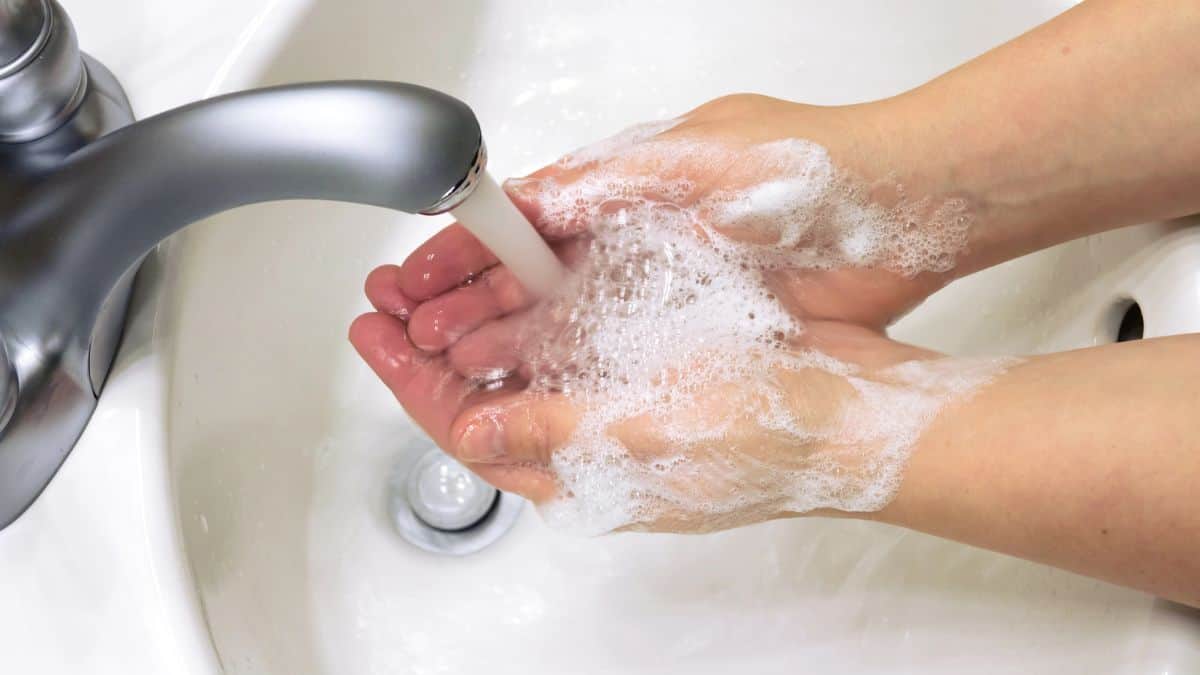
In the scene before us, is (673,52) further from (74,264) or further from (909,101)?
(74,264)

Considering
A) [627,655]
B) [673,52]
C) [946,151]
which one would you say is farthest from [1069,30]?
[627,655]

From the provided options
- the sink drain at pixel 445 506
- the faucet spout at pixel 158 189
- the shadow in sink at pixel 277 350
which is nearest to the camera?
the faucet spout at pixel 158 189

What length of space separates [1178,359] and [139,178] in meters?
0.41

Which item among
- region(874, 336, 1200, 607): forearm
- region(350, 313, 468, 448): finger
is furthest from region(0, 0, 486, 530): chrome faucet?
region(874, 336, 1200, 607): forearm

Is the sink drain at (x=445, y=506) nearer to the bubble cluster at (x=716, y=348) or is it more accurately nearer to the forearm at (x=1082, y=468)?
the bubble cluster at (x=716, y=348)

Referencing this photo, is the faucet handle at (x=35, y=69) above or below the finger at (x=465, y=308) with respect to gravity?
above

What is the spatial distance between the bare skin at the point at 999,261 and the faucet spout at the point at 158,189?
0.17m

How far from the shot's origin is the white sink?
1.25 ft

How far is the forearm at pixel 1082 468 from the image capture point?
391 millimetres

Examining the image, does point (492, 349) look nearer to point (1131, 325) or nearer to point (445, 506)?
point (445, 506)

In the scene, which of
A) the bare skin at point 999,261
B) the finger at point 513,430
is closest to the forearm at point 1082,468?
the bare skin at point 999,261

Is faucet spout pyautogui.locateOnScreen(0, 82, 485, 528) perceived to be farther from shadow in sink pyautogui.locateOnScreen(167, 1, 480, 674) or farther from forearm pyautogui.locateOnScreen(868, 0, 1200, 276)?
forearm pyautogui.locateOnScreen(868, 0, 1200, 276)

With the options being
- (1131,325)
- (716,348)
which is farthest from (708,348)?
(1131,325)

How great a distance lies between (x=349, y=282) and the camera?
1.93 feet
